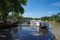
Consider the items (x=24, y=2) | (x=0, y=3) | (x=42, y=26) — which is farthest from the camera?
(x=24, y=2)

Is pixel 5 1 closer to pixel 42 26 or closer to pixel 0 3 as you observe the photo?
pixel 0 3

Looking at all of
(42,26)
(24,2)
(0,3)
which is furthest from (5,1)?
(24,2)

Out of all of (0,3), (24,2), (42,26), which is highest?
(24,2)

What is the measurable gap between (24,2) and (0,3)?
28958 mm

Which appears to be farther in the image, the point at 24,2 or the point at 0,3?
the point at 24,2

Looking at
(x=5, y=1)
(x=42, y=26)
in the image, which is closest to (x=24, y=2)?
(x=42, y=26)

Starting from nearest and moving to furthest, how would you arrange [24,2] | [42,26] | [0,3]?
[0,3] < [42,26] < [24,2]

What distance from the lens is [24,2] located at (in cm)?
4488

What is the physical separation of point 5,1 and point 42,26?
20293 mm

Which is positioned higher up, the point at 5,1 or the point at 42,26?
the point at 5,1

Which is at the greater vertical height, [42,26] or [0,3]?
[0,3]

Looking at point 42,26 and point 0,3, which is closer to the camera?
point 0,3

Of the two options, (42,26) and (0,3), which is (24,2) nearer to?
(42,26)

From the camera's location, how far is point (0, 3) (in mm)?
16172
